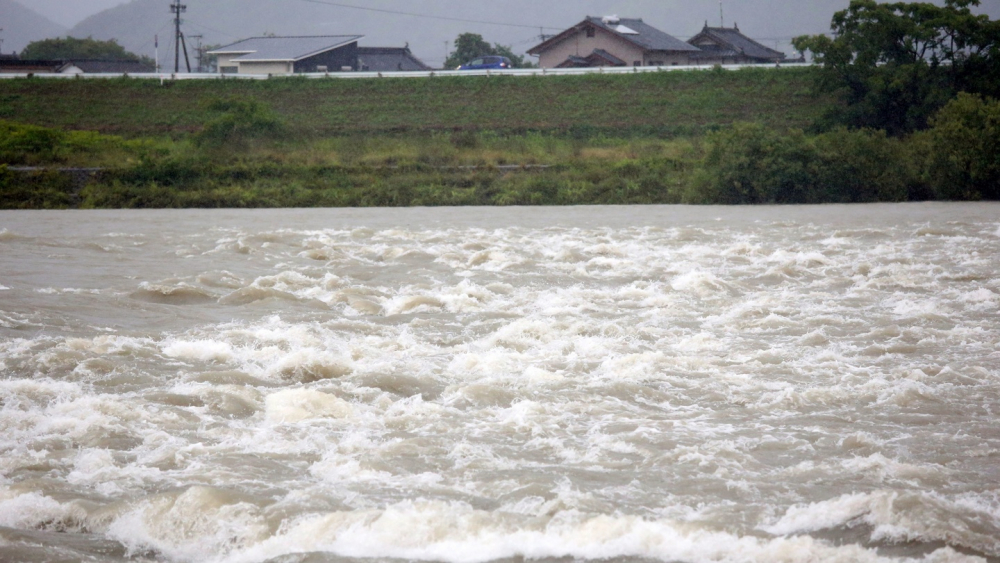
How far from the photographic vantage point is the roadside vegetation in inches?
992

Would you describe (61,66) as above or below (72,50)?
below

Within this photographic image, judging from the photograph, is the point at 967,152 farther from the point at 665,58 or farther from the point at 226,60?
the point at 226,60

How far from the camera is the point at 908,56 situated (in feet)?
104

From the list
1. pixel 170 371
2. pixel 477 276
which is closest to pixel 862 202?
pixel 477 276

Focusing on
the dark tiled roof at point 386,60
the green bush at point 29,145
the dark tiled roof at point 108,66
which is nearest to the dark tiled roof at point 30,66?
the dark tiled roof at point 108,66

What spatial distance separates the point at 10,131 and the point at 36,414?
1105 inches

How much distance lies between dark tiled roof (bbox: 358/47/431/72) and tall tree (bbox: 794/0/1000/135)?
25938 mm

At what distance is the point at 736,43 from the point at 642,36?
659 cm

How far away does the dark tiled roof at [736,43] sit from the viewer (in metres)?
51.4

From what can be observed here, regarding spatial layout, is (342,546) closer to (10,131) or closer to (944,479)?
(944,479)

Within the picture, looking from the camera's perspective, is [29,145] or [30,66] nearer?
[29,145]

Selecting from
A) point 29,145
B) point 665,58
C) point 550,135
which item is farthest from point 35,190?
point 665,58

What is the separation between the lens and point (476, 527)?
500 centimetres

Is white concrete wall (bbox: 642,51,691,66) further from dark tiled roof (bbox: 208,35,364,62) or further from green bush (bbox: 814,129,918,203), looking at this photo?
green bush (bbox: 814,129,918,203)
